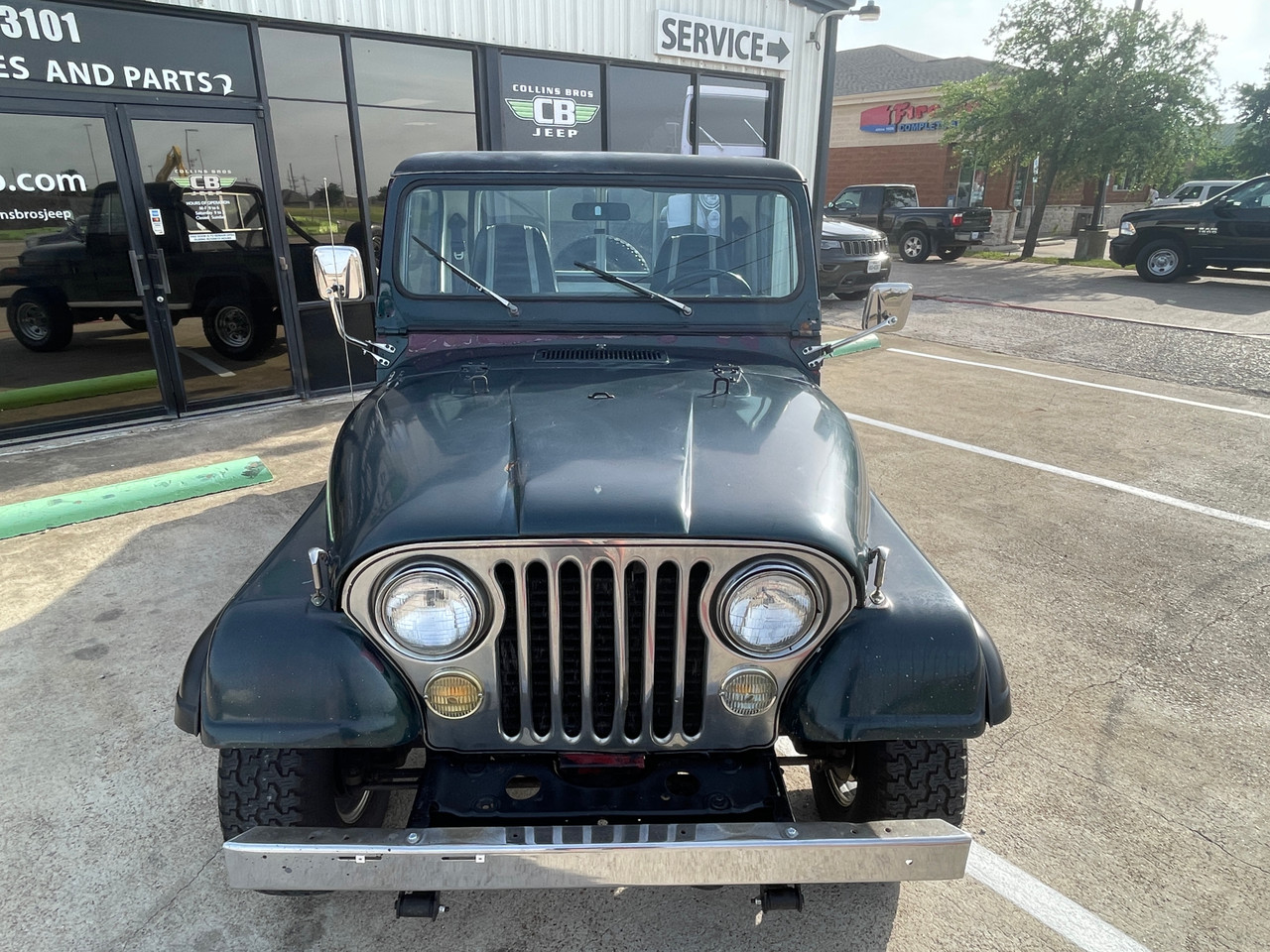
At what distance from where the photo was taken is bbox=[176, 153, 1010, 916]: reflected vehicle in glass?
174cm

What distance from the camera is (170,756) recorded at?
2.88 metres

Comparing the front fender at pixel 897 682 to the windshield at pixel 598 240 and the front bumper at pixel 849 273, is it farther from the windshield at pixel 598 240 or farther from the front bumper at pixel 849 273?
the front bumper at pixel 849 273

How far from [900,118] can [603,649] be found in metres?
28.7

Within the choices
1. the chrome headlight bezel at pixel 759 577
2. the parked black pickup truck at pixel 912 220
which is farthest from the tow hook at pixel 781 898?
the parked black pickup truck at pixel 912 220

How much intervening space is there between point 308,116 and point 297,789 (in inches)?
251

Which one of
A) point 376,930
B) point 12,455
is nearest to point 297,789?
point 376,930

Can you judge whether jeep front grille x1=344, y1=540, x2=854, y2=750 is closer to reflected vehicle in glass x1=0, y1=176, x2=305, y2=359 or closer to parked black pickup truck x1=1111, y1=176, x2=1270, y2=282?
reflected vehicle in glass x1=0, y1=176, x2=305, y2=359

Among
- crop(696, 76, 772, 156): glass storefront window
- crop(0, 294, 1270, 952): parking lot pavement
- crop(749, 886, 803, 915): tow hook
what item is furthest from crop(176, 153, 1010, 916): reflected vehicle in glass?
crop(696, 76, 772, 156): glass storefront window

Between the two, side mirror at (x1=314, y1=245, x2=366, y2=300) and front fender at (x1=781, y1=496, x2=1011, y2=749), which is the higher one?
side mirror at (x1=314, y1=245, x2=366, y2=300)

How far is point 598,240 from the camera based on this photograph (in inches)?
119

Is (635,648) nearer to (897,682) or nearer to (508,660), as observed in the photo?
(508,660)

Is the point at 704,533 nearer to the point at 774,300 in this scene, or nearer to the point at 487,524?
the point at 487,524

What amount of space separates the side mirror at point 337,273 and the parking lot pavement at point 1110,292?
11539 millimetres

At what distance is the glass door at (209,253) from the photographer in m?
6.24
